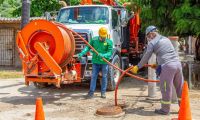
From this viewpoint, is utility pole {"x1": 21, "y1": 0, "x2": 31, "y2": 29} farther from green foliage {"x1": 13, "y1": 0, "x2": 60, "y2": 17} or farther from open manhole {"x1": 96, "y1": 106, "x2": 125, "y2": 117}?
green foliage {"x1": 13, "y1": 0, "x2": 60, "y2": 17}

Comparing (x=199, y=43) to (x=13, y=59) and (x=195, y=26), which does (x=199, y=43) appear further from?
(x=13, y=59)

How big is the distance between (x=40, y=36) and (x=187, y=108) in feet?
14.9

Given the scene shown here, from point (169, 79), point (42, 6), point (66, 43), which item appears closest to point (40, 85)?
point (66, 43)

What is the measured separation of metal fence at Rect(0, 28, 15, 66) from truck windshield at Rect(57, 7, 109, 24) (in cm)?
1012

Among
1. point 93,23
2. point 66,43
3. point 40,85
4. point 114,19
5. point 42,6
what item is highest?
point 42,6

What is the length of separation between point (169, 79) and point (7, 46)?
15753 mm

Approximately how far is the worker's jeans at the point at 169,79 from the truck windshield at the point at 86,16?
14.5ft

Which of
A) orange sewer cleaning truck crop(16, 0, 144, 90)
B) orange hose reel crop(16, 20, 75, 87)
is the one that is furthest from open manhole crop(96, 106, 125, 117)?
orange hose reel crop(16, 20, 75, 87)

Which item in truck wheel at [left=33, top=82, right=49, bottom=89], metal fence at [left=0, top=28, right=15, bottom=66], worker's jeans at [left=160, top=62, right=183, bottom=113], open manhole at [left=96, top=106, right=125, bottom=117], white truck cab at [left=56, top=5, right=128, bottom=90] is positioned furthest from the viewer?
metal fence at [left=0, top=28, right=15, bottom=66]

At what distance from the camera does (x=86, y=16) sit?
1222cm

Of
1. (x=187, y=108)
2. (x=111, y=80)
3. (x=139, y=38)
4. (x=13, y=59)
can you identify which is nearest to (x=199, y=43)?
(x=139, y=38)

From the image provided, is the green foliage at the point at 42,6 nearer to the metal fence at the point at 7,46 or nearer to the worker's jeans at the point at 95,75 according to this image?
the metal fence at the point at 7,46

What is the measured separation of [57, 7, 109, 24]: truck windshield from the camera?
12094mm

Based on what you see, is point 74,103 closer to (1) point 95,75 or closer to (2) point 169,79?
(1) point 95,75
